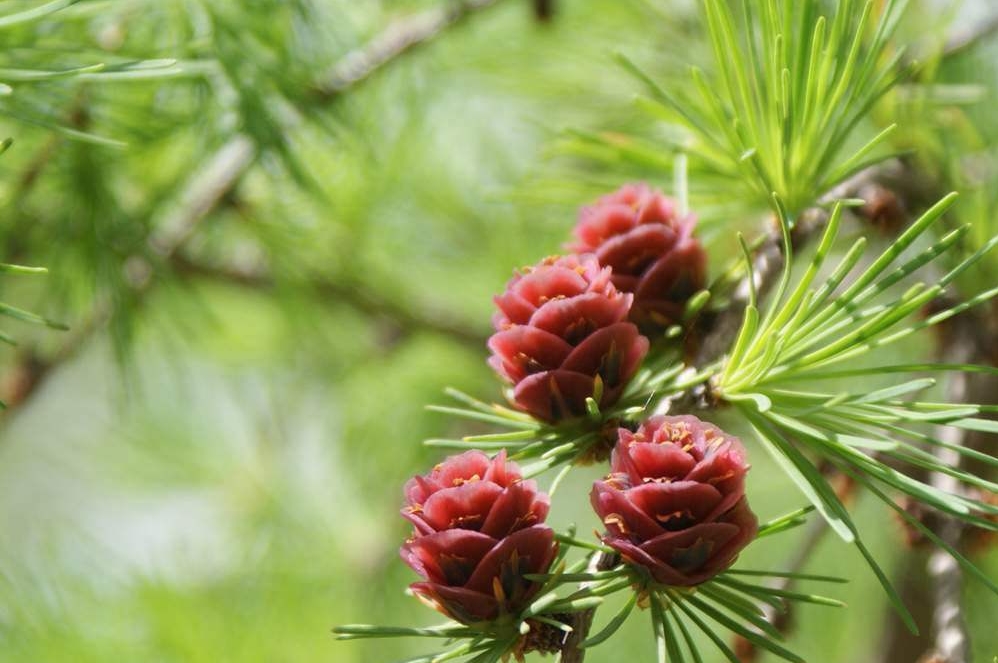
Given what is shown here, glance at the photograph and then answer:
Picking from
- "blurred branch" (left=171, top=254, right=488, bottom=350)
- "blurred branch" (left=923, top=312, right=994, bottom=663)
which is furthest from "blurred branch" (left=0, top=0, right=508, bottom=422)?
"blurred branch" (left=923, top=312, right=994, bottom=663)

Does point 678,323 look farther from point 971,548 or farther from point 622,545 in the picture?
point 971,548

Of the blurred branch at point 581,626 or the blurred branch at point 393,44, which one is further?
the blurred branch at point 393,44

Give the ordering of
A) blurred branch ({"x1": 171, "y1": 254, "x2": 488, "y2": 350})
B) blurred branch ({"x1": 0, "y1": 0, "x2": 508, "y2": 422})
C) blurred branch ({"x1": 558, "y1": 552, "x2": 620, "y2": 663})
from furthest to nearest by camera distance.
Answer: blurred branch ({"x1": 171, "y1": 254, "x2": 488, "y2": 350})
blurred branch ({"x1": 0, "y1": 0, "x2": 508, "y2": 422})
blurred branch ({"x1": 558, "y1": 552, "x2": 620, "y2": 663})

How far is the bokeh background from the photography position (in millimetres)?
596

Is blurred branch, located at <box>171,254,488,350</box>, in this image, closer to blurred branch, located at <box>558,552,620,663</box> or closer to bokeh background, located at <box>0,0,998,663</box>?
bokeh background, located at <box>0,0,998,663</box>

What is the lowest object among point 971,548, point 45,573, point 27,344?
point 971,548

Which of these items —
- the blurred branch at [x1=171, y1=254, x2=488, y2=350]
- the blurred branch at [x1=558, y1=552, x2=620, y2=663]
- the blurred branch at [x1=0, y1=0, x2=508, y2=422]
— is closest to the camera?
the blurred branch at [x1=558, y1=552, x2=620, y2=663]

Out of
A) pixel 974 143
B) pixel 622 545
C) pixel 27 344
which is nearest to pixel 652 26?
→ pixel 974 143

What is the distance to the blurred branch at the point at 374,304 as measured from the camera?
877 millimetres

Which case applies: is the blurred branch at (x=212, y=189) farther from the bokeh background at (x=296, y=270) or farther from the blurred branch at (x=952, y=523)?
the blurred branch at (x=952, y=523)

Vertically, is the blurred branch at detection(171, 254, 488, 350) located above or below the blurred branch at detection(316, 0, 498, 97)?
below

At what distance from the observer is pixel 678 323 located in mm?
385

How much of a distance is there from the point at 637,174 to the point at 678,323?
0.20 meters

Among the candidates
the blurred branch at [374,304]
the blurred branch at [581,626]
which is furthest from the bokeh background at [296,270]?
the blurred branch at [581,626]
